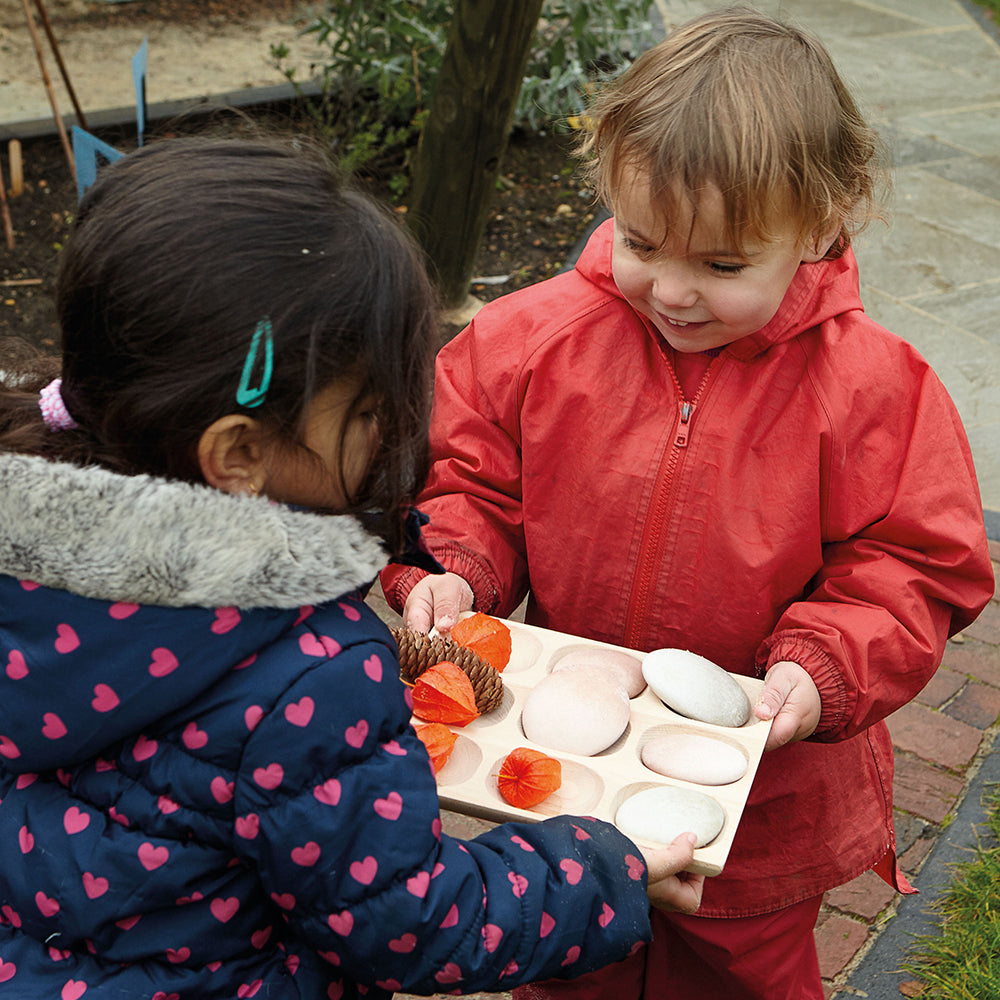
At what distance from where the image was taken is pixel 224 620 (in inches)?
39.8

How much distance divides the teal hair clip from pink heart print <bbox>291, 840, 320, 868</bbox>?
40cm

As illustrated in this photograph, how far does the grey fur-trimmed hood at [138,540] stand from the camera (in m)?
0.98

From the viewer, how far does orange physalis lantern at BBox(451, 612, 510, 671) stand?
1.57 metres

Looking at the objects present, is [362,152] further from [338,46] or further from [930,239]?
[930,239]

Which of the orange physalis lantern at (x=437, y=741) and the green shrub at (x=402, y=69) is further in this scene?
the green shrub at (x=402, y=69)

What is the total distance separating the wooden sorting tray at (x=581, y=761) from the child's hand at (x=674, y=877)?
0.07 ft

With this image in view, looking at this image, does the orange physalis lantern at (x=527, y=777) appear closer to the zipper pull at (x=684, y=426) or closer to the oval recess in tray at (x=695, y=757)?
the oval recess in tray at (x=695, y=757)

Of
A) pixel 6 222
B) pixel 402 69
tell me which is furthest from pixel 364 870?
pixel 402 69

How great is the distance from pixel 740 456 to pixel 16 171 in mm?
3980

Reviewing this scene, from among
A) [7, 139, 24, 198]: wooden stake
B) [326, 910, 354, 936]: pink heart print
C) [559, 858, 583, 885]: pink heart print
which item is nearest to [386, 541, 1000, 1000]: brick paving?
[559, 858, 583, 885]: pink heart print

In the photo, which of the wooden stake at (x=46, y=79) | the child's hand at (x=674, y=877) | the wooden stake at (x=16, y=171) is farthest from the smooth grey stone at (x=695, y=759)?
the wooden stake at (x=16, y=171)

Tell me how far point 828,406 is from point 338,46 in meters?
4.19

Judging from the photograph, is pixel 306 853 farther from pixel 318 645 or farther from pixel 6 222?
pixel 6 222

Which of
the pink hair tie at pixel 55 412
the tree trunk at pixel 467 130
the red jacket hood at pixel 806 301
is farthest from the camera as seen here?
the tree trunk at pixel 467 130
